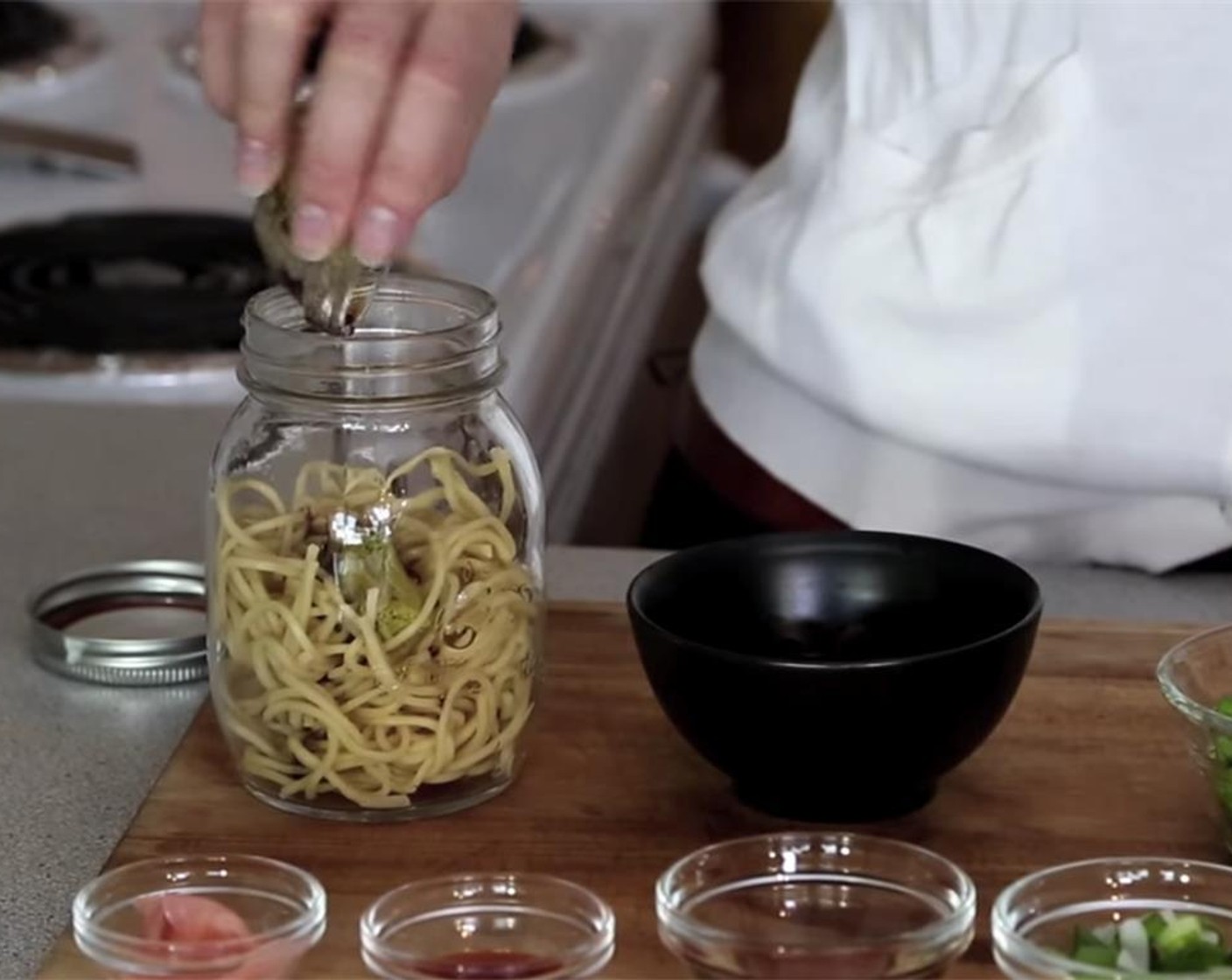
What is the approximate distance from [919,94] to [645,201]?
0.55 meters

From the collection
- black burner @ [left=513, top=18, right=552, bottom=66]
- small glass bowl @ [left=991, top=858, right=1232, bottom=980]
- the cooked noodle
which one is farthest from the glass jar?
black burner @ [left=513, top=18, right=552, bottom=66]

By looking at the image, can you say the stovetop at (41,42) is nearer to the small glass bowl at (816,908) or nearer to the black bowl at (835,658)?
the black bowl at (835,658)

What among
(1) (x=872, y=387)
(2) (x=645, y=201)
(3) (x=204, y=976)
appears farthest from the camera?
(2) (x=645, y=201)

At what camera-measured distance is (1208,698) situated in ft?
2.62

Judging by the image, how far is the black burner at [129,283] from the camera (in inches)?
52.4

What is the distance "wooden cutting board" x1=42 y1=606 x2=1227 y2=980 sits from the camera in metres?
0.74

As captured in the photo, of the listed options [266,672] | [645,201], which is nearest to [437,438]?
[266,672]

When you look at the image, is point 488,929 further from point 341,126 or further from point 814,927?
point 341,126

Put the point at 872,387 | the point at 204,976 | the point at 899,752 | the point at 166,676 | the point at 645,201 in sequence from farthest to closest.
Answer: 1. the point at 645,201
2. the point at 872,387
3. the point at 166,676
4. the point at 899,752
5. the point at 204,976

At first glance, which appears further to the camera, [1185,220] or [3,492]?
[3,492]

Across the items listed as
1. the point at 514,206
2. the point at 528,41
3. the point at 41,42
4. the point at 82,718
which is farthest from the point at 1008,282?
the point at 41,42

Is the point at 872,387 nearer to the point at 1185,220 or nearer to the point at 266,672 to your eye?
the point at 1185,220

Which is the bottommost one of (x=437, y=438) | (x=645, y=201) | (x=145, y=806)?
(x=645, y=201)

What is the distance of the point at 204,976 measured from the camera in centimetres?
63
